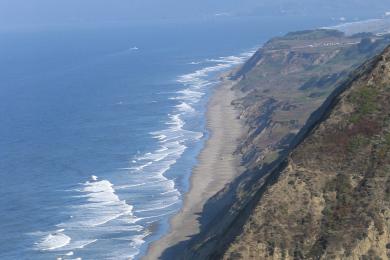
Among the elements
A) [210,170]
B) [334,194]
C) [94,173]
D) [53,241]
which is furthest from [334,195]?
[94,173]

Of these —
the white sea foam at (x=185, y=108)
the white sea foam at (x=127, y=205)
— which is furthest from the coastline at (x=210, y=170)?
the white sea foam at (x=185, y=108)

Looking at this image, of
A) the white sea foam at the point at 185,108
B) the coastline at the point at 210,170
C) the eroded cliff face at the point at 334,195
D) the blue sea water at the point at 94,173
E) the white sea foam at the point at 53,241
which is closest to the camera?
the eroded cliff face at the point at 334,195

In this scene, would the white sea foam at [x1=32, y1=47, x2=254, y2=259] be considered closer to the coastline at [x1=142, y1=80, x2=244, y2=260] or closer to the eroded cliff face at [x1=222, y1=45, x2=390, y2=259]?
the coastline at [x1=142, y1=80, x2=244, y2=260]

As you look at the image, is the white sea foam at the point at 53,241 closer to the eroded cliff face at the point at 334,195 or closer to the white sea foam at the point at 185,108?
the eroded cliff face at the point at 334,195

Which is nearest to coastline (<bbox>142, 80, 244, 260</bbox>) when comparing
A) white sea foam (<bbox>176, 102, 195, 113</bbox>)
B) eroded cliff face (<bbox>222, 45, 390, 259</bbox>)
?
white sea foam (<bbox>176, 102, 195, 113</bbox>)

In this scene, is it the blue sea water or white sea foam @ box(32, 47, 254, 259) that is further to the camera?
the blue sea water

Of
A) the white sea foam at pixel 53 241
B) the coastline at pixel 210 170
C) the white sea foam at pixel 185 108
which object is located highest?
the white sea foam at pixel 53 241

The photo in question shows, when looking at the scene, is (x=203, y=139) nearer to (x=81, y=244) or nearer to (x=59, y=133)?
(x=59, y=133)
